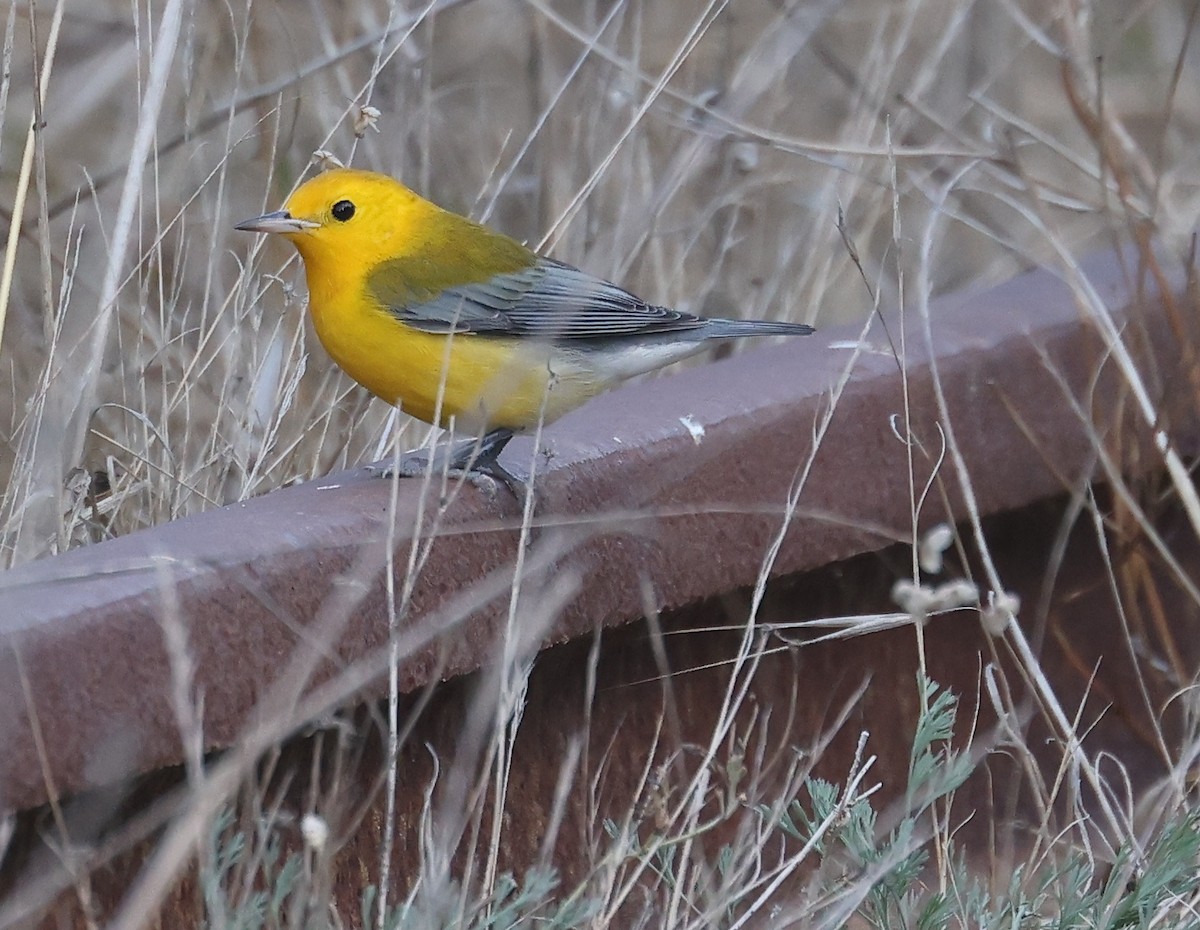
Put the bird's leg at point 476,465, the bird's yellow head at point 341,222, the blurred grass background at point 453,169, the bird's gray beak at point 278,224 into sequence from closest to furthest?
the bird's leg at point 476,465, the blurred grass background at point 453,169, the bird's gray beak at point 278,224, the bird's yellow head at point 341,222

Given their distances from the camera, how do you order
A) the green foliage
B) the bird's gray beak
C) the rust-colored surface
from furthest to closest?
the bird's gray beak → the rust-colored surface → the green foliage

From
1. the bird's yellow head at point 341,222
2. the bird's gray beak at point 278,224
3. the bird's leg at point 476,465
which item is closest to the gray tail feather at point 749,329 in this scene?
the bird's leg at point 476,465

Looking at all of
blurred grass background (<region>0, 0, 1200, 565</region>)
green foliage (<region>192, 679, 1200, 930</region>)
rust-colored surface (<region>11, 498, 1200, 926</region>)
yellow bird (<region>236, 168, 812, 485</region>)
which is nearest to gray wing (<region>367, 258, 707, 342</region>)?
yellow bird (<region>236, 168, 812, 485</region>)

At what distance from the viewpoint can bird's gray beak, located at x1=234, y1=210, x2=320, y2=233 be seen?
354 cm

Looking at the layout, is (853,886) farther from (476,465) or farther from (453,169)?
(453,169)

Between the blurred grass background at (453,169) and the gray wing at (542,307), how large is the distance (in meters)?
0.15

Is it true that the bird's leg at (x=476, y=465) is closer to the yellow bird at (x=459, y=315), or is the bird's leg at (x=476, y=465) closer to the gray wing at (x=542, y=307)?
the yellow bird at (x=459, y=315)

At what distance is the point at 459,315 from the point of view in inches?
137

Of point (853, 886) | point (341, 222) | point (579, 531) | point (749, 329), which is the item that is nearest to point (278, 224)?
point (341, 222)

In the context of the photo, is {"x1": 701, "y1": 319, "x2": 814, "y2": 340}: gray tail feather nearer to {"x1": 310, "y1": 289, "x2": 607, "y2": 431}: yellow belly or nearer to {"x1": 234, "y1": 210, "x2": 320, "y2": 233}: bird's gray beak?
{"x1": 310, "y1": 289, "x2": 607, "y2": 431}: yellow belly

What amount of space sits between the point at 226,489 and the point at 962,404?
1.51 meters

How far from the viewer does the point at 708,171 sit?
5645 mm

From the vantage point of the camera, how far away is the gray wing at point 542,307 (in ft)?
11.7

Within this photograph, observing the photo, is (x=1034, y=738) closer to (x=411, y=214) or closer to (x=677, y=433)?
(x=677, y=433)
